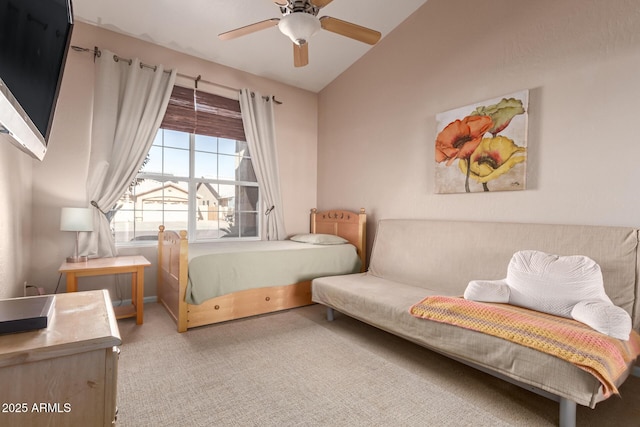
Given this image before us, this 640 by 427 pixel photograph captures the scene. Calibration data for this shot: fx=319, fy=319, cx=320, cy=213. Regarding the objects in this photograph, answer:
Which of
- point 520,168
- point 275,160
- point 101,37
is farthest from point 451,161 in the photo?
point 101,37

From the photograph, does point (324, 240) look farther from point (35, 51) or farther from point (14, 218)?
point (35, 51)

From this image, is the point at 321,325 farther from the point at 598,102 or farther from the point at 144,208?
the point at 598,102

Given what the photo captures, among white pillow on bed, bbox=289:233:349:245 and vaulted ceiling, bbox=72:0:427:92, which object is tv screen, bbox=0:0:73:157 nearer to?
vaulted ceiling, bbox=72:0:427:92

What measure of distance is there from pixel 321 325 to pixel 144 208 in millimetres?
2317

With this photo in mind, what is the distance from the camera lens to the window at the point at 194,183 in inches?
138

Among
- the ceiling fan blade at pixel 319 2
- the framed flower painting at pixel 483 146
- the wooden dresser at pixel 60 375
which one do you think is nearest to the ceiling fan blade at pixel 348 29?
the ceiling fan blade at pixel 319 2

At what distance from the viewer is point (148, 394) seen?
68.6 inches

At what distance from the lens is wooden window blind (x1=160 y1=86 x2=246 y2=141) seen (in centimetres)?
359

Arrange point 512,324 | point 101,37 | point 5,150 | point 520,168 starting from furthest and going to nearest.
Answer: point 101,37
point 520,168
point 5,150
point 512,324

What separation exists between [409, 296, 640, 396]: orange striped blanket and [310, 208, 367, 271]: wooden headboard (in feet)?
5.49

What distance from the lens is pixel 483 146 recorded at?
2660 mm

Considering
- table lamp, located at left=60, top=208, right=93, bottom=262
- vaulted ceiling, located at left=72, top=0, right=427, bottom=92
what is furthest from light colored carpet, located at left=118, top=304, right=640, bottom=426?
vaulted ceiling, located at left=72, top=0, right=427, bottom=92

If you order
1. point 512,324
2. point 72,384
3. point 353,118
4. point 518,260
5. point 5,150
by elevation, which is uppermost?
point 353,118

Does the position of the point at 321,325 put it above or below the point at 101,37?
below
